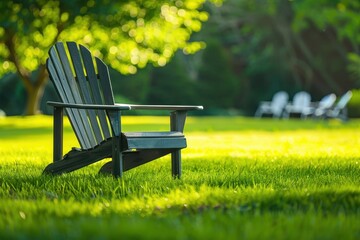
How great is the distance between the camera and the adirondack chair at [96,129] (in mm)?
6414

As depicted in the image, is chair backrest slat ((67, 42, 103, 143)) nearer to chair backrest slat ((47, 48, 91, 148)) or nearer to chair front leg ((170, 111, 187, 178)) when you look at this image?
chair backrest slat ((47, 48, 91, 148))

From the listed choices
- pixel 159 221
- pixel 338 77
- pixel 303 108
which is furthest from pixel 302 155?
pixel 338 77

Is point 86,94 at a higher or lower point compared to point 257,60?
higher

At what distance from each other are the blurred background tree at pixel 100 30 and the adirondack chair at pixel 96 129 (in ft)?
35.5

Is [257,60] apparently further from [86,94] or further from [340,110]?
[86,94]

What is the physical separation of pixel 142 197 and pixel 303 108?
25010mm

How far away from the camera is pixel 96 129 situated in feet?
23.7

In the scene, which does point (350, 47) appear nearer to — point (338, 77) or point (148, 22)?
point (338, 77)

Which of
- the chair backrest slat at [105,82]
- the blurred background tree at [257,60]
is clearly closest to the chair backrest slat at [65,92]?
the chair backrest slat at [105,82]

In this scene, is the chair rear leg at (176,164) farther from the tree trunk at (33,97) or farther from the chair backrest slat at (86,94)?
the tree trunk at (33,97)

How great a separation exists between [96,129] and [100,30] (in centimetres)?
1413

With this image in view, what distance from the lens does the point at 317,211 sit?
4801mm

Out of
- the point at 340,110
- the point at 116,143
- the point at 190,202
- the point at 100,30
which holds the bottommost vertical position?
the point at 340,110

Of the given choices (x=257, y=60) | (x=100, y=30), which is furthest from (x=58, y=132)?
(x=257, y=60)
